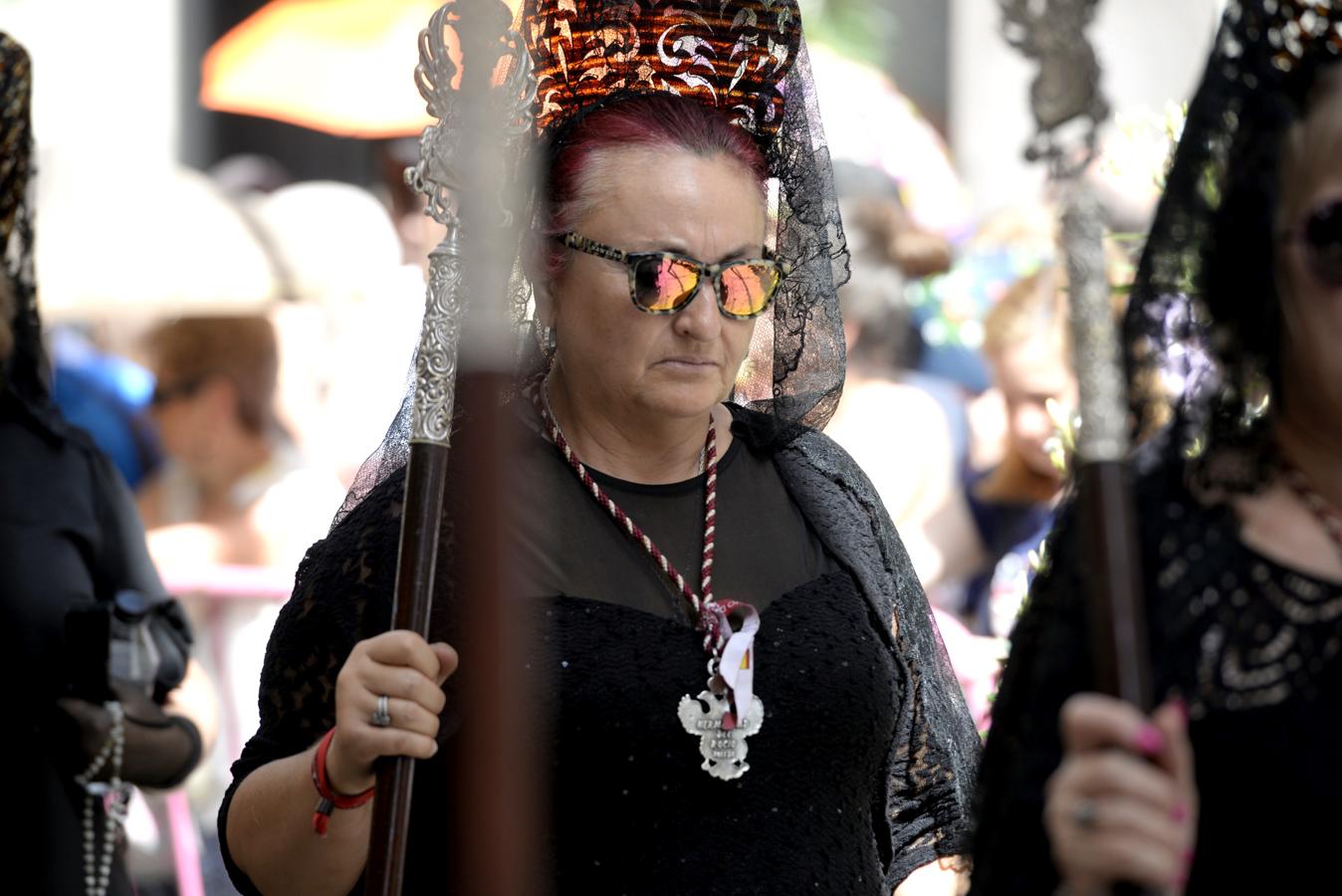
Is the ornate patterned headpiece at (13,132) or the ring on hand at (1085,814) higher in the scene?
the ornate patterned headpiece at (13,132)

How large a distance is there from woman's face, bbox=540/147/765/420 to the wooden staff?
13.8 inches

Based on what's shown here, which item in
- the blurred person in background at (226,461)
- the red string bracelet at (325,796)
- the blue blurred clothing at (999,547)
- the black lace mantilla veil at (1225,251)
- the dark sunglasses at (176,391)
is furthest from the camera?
the dark sunglasses at (176,391)

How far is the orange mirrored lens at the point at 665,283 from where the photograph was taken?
2.90 m

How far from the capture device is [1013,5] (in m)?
1.94

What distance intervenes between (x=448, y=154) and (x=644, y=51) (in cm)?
87

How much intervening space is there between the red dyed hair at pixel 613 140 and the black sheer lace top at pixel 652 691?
347 millimetres

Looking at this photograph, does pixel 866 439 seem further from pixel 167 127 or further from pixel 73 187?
pixel 167 127

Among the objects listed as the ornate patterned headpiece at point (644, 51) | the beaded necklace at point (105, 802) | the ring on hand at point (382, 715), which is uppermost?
the ornate patterned headpiece at point (644, 51)

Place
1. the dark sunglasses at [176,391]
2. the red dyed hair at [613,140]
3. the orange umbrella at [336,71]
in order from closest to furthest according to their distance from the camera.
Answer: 1. the red dyed hair at [613,140]
2. the dark sunglasses at [176,391]
3. the orange umbrella at [336,71]

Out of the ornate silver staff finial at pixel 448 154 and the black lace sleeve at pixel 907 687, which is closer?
the ornate silver staff finial at pixel 448 154

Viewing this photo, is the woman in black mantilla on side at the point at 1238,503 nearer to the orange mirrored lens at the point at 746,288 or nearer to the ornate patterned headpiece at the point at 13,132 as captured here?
the orange mirrored lens at the point at 746,288

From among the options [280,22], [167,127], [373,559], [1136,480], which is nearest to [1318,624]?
[1136,480]

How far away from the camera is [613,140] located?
9.89ft

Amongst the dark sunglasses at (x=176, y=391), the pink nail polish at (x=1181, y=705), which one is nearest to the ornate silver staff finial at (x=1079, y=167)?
the pink nail polish at (x=1181, y=705)
